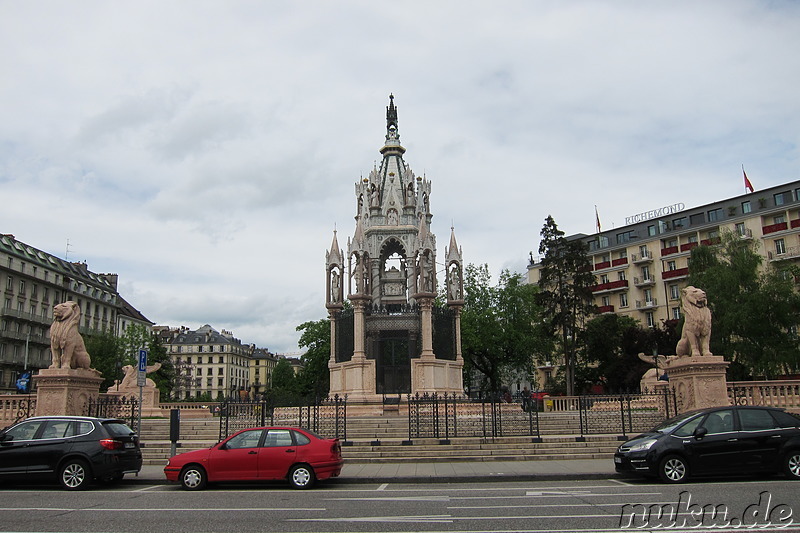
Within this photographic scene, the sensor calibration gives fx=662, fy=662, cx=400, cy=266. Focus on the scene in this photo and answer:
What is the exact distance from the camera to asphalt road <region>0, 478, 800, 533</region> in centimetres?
848

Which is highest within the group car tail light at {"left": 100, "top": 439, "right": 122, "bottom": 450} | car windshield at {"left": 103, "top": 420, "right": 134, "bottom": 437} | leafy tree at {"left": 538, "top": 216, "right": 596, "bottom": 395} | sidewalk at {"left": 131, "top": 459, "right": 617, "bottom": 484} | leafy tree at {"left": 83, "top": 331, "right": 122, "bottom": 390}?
leafy tree at {"left": 538, "top": 216, "right": 596, "bottom": 395}

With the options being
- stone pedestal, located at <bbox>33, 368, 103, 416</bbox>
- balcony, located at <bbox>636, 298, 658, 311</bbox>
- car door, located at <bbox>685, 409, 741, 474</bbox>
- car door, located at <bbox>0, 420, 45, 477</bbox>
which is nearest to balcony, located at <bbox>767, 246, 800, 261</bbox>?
balcony, located at <bbox>636, 298, 658, 311</bbox>

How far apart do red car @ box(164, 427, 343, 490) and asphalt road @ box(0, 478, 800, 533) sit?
31 centimetres

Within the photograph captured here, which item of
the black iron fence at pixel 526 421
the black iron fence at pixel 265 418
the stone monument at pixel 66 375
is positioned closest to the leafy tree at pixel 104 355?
the stone monument at pixel 66 375

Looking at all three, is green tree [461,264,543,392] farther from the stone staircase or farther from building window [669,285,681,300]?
A: the stone staircase

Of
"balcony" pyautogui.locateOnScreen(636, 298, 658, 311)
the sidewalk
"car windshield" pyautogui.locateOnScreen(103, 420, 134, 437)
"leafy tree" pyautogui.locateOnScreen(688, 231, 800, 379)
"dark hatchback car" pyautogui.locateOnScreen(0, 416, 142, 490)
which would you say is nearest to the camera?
"dark hatchback car" pyautogui.locateOnScreen(0, 416, 142, 490)

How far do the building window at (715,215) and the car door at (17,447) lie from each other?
6488cm

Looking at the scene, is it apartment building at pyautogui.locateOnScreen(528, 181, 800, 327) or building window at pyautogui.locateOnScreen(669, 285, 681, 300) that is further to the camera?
building window at pyautogui.locateOnScreen(669, 285, 681, 300)

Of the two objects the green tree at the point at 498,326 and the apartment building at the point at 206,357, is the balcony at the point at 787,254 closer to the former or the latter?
the green tree at the point at 498,326

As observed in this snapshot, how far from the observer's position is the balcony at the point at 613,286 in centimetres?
7194

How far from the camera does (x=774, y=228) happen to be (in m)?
60.1

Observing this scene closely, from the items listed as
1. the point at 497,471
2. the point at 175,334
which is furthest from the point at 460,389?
the point at 175,334

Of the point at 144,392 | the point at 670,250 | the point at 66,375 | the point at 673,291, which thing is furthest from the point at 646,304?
the point at 66,375

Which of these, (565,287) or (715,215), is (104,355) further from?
(715,215)
